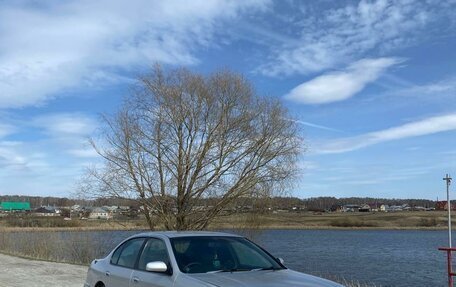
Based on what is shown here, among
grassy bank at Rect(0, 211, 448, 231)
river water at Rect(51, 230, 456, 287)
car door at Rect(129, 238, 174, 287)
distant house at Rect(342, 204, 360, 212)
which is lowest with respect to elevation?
river water at Rect(51, 230, 456, 287)

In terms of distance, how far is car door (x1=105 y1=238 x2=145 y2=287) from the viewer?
24.1 ft

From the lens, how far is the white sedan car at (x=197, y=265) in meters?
5.91

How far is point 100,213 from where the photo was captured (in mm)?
26594

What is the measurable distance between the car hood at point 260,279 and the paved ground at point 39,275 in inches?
302

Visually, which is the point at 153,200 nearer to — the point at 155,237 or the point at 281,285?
the point at 155,237

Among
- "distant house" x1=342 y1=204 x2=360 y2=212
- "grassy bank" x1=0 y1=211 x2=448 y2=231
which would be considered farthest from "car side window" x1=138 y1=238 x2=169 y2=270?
"distant house" x1=342 y1=204 x2=360 y2=212

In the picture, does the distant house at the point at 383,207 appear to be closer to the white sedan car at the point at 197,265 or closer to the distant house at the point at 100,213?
the distant house at the point at 100,213

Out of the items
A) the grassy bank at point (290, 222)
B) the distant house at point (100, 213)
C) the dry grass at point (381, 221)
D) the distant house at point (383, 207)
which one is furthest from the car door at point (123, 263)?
the distant house at point (383, 207)

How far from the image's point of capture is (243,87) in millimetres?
25609

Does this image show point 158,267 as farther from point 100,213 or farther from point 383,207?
point 383,207

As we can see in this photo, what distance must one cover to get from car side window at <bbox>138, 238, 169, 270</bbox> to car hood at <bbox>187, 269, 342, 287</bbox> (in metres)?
0.80

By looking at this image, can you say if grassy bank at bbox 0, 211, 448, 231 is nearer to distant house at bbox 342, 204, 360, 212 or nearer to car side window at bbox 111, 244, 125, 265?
distant house at bbox 342, 204, 360, 212

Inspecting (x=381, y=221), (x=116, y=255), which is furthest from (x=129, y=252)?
(x=381, y=221)

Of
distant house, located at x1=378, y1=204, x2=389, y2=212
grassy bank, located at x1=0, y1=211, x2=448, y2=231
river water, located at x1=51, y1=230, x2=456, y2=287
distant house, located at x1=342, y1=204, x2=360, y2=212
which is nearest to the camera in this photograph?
river water, located at x1=51, y1=230, x2=456, y2=287
